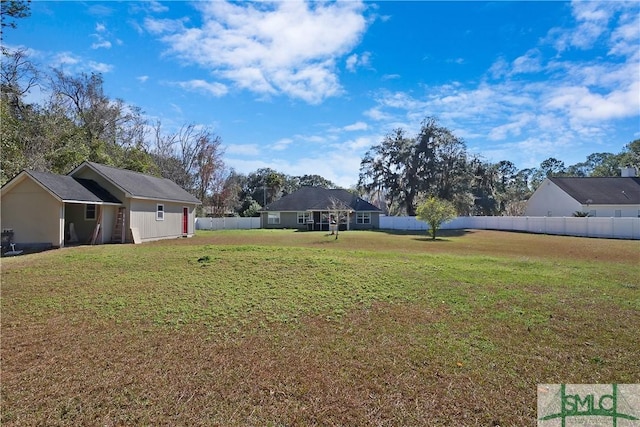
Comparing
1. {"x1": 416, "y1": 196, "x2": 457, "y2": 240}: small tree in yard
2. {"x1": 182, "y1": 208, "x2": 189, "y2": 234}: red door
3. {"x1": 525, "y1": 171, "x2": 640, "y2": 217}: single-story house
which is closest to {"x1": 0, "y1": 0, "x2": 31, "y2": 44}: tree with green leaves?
{"x1": 182, "y1": 208, "x2": 189, "y2": 234}: red door

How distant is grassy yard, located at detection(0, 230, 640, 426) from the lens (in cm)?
340

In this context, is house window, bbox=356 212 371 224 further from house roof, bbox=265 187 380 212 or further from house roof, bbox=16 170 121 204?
house roof, bbox=16 170 121 204

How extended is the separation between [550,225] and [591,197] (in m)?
9.21

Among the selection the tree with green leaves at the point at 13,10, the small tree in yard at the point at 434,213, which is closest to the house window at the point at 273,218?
the small tree in yard at the point at 434,213

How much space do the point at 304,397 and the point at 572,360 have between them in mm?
3609

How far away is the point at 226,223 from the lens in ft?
121

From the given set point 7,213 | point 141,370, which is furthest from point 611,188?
point 7,213

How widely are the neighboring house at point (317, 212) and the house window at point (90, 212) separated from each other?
66.9ft

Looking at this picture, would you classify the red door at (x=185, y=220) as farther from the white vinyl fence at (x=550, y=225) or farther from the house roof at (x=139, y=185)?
the white vinyl fence at (x=550, y=225)

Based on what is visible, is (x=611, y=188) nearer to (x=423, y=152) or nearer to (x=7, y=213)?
(x=423, y=152)

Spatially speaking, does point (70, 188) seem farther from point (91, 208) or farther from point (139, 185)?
point (139, 185)

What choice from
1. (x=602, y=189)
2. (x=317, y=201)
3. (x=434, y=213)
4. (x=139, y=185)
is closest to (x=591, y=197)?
(x=602, y=189)

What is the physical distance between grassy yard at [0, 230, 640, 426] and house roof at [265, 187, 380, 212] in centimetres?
2732

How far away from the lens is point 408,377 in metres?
3.94
